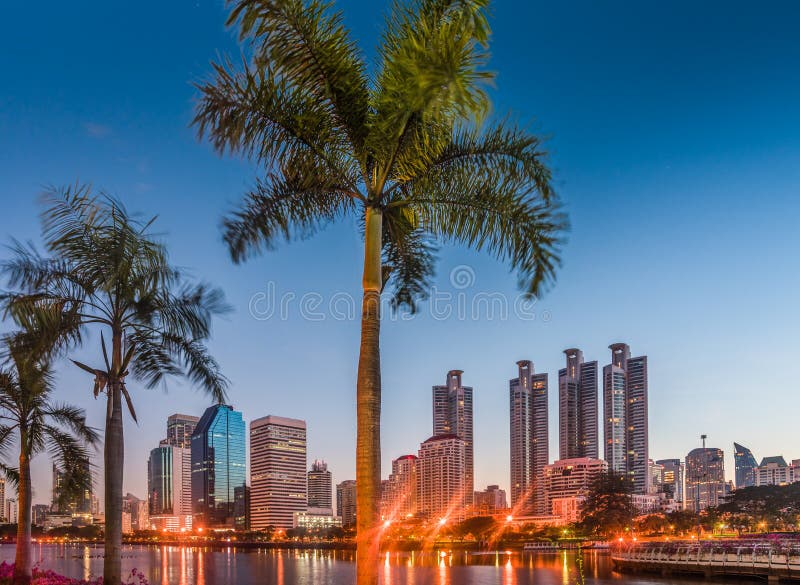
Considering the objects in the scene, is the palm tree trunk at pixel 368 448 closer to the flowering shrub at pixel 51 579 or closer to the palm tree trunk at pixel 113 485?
the palm tree trunk at pixel 113 485

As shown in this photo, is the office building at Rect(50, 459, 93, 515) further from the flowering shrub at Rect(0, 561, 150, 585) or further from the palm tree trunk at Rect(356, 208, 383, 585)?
the palm tree trunk at Rect(356, 208, 383, 585)

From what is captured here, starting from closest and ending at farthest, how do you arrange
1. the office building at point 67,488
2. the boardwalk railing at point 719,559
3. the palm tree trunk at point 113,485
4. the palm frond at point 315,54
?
the palm frond at point 315,54, the palm tree trunk at point 113,485, the office building at point 67,488, the boardwalk railing at point 719,559

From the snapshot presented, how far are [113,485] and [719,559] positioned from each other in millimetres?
37235

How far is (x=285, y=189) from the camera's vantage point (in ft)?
27.9

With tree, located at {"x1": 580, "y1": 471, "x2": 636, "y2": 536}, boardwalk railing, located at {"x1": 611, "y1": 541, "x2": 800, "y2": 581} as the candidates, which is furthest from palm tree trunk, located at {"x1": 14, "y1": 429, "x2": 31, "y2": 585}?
tree, located at {"x1": 580, "y1": 471, "x2": 636, "y2": 536}

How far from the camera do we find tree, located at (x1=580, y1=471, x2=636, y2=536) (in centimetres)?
8394

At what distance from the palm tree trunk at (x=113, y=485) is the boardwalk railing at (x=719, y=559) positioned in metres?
32.4

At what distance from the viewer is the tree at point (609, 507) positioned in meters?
83.9

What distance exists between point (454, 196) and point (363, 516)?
12.3 ft

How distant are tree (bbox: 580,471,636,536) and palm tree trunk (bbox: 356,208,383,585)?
84380 millimetres

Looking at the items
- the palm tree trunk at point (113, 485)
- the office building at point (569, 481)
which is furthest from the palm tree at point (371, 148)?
the office building at point (569, 481)

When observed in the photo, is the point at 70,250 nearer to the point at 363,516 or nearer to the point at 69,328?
the point at 69,328

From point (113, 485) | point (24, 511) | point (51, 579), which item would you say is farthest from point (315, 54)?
point (24, 511)

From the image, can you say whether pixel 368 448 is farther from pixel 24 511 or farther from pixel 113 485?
Answer: pixel 24 511
